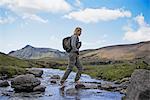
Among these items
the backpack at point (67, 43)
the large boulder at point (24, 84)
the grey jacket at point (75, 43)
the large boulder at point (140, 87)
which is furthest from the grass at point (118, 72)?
the large boulder at point (140, 87)

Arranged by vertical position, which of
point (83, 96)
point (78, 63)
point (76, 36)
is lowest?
point (83, 96)

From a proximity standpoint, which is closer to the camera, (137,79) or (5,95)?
(137,79)

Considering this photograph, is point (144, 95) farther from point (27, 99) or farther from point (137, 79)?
point (27, 99)

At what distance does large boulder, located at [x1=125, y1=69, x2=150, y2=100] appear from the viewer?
472 inches

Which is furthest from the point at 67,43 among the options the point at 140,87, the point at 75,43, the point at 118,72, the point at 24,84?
the point at 118,72

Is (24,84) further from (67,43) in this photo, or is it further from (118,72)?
(118,72)

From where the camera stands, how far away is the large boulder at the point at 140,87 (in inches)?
472

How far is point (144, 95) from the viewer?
39.3ft

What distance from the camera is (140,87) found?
12.3 meters

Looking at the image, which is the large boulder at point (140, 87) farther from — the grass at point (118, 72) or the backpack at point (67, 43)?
the grass at point (118, 72)

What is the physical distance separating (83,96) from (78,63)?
12.6 ft

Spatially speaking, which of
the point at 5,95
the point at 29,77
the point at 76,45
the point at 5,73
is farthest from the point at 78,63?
the point at 5,73

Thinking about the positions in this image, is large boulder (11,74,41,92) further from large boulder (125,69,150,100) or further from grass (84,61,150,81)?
grass (84,61,150,81)

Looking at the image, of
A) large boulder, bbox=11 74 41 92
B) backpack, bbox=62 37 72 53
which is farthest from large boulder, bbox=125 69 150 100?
large boulder, bbox=11 74 41 92
